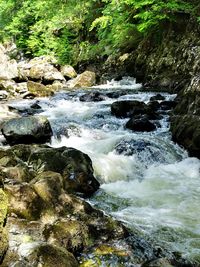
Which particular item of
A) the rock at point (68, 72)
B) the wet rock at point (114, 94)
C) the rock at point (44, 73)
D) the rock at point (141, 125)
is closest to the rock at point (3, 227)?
the rock at point (141, 125)

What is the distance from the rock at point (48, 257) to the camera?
13.3 ft

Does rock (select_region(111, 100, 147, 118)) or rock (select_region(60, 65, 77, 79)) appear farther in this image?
rock (select_region(60, 65, 77, 79))

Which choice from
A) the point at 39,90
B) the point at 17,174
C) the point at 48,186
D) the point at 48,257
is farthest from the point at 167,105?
the point at 48,257

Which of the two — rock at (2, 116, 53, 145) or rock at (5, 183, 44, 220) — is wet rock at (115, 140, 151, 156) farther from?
rock at (5, 183, 44, 220)

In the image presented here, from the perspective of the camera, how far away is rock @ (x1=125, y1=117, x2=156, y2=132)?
11055 millimetres

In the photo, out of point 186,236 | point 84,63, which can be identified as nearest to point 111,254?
point 186,236

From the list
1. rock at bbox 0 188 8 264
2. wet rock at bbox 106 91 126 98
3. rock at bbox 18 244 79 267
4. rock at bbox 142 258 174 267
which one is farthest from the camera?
wet rock at bbox 106 91 126 98

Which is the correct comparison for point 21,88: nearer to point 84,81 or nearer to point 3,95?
point 3,95

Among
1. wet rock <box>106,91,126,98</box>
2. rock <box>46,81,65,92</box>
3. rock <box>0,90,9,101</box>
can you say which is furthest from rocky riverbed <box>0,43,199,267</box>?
rock <box>46,81,65,92</box>

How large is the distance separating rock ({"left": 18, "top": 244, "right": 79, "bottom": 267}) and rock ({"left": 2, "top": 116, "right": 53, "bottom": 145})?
5730mm

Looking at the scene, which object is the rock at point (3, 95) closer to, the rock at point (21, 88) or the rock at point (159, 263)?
the rock at point (21, 88)

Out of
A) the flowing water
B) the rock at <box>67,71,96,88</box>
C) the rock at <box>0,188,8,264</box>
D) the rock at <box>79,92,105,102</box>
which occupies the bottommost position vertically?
the rock at <box>67,71,96,88</box>

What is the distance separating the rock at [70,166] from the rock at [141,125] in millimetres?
3709

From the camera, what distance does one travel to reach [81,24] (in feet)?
91.1
